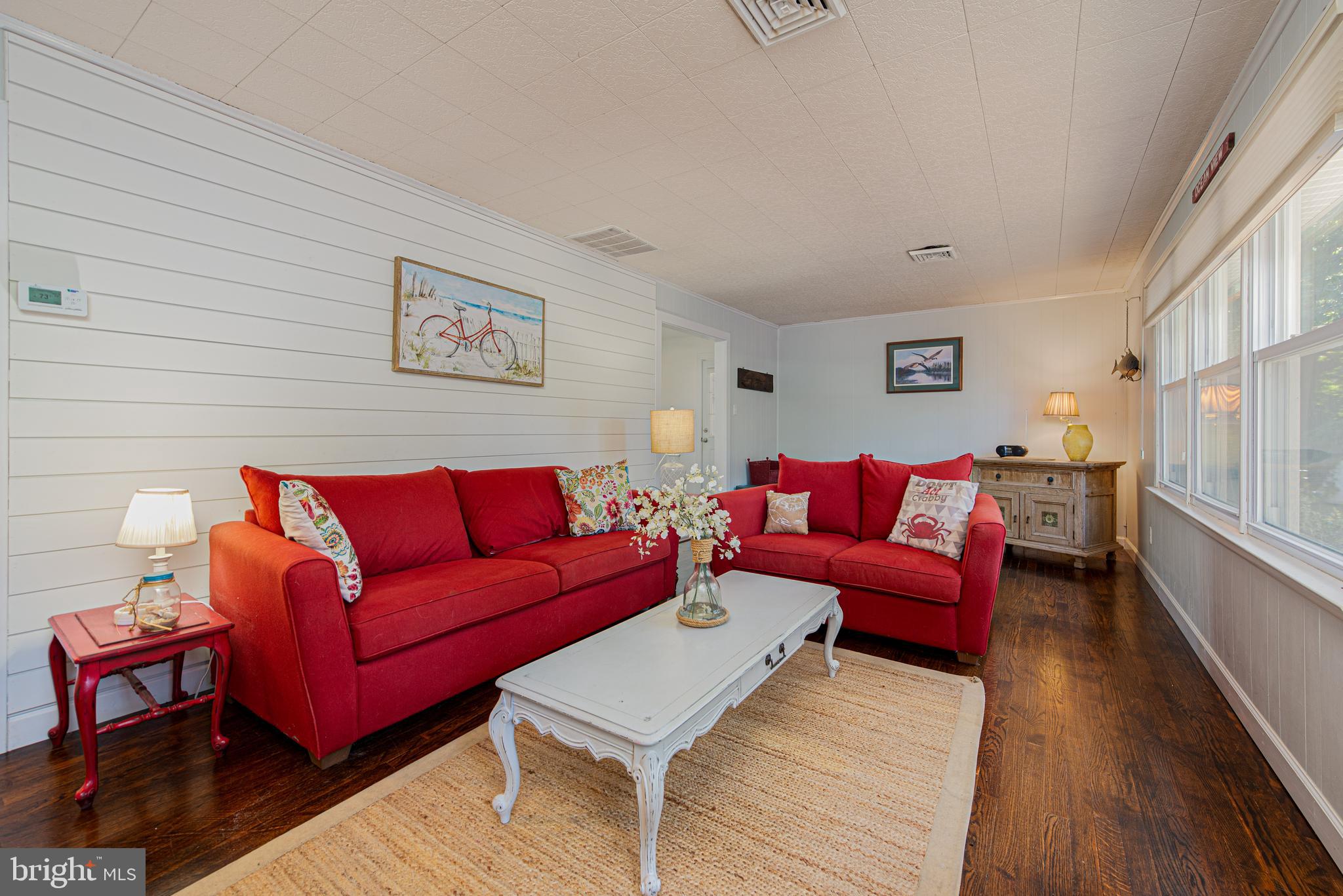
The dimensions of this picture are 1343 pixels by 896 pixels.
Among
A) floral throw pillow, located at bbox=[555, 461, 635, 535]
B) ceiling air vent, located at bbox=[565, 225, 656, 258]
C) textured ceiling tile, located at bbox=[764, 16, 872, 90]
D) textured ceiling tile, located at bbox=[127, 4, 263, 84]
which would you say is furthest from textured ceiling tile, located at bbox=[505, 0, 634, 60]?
floral throw pillow, located at bbox=[555, 461, 635, 535]

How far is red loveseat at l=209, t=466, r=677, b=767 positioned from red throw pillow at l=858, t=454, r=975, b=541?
1.43 meters

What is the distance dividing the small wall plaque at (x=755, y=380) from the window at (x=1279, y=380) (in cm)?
393

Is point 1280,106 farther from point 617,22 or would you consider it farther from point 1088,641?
point 1088,641

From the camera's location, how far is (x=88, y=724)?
5.43 ft

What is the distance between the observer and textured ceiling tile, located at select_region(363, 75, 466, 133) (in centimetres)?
235

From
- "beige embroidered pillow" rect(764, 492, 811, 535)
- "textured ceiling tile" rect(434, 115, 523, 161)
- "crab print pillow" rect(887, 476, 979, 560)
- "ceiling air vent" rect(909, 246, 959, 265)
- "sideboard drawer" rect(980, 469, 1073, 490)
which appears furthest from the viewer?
"sideboard drawer" rect(980, 469, 1073, 490)

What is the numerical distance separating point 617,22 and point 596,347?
265 cm

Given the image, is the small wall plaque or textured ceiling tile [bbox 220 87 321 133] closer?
textured ceiling tile [bbox 220 87 321 133]

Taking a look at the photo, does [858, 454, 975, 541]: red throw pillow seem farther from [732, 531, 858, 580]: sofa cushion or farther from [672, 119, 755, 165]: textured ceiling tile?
[672, 119, 755, 165]: textured ceiling tile

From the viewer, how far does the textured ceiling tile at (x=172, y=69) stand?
2.12m

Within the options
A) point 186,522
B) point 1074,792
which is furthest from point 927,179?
point 186,522

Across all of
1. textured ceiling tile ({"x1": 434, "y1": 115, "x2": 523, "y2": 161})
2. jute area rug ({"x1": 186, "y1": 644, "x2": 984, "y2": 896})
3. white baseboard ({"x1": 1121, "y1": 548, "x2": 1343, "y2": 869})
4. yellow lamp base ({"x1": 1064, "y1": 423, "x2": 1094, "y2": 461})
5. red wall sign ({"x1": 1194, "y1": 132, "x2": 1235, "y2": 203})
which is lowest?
jute area rug ({"x1": 186, "y1": 644, "x2": 984, "y2": 896})

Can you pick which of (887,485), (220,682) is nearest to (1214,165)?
(887,485)

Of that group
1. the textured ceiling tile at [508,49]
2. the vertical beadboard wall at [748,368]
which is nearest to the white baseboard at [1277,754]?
the textured ceiling tile at [508,49]
